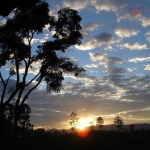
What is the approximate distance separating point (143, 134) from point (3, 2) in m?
36.7

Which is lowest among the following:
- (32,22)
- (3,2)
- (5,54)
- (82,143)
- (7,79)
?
(82,143)

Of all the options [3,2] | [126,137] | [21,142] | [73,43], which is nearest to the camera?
[3,2]

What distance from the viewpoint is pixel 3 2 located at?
9.49 ft

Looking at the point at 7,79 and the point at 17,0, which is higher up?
the point at 7,79

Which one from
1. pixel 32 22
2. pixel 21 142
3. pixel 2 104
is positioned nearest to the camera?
pixel 2 104

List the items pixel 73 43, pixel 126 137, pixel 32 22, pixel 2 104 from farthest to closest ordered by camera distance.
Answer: pixel 126 137
pixel 73 43
pixel 32 22
pixel 2 104

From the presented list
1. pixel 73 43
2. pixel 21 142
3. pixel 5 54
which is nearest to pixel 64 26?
pixel 73 43

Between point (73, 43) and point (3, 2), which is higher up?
point (73, 43)

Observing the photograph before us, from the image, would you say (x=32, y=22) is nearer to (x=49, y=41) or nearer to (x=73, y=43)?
(x=49, y=41)

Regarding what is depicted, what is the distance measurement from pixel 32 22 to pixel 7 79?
19.8 ft

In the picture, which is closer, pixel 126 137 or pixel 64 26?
pixel 64 26

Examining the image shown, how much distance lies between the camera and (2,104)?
21.1 m

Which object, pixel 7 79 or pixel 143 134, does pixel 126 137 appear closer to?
pixel 143 134

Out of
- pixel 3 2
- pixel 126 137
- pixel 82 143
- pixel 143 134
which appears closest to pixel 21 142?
pixel 82 143
